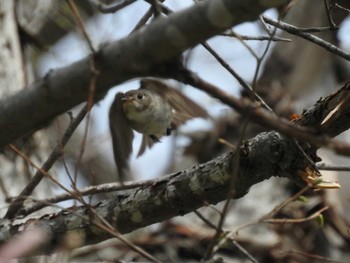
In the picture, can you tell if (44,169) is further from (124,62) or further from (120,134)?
(124,62)

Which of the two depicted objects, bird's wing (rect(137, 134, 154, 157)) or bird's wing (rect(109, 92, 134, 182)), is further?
bird's wing (rect(137, 134, 154, 157))

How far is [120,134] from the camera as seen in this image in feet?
9.10

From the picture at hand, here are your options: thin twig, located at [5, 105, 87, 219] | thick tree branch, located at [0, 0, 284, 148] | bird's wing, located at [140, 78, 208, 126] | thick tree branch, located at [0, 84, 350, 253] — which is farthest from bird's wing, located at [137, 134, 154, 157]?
thick tree branch, located at [0, 0, 284, 148]

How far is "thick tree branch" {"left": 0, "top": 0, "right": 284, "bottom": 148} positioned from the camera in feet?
4.21

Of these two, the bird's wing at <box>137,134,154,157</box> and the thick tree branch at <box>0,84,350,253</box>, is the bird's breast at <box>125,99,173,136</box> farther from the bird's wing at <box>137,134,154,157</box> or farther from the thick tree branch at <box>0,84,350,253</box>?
the thick tree branch at <box>0,84,350,253</box>

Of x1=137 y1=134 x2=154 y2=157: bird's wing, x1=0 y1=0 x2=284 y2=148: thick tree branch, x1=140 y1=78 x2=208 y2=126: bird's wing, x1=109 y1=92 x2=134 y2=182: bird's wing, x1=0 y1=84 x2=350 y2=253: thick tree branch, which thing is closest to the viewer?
x1=0 y1=0 x2=284 y2=148: thick tree branch

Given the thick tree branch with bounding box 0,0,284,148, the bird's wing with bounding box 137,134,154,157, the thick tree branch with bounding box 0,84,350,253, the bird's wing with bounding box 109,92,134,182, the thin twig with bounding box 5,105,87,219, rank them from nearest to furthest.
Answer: the thick tree branch with bounding box 0,0,284,148
the thick tree branch with bounding box 0,84,350,253
the thin twig with bounding box 5,105,87,219
the bird's wing with bounding box 109,92,134,182
the bird's wing with bounding box 137,134,154,157

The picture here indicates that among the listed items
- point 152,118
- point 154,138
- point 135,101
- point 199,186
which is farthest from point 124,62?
point 154,138

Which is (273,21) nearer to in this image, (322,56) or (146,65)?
(146,65)

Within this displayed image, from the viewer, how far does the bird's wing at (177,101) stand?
9.94ft

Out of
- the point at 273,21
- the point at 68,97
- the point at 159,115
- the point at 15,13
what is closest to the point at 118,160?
the point at 159,115

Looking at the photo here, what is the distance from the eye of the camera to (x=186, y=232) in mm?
4328

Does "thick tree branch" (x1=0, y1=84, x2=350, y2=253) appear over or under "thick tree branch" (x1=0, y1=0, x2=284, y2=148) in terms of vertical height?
over

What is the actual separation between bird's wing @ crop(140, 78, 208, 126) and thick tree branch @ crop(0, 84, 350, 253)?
81 cm
